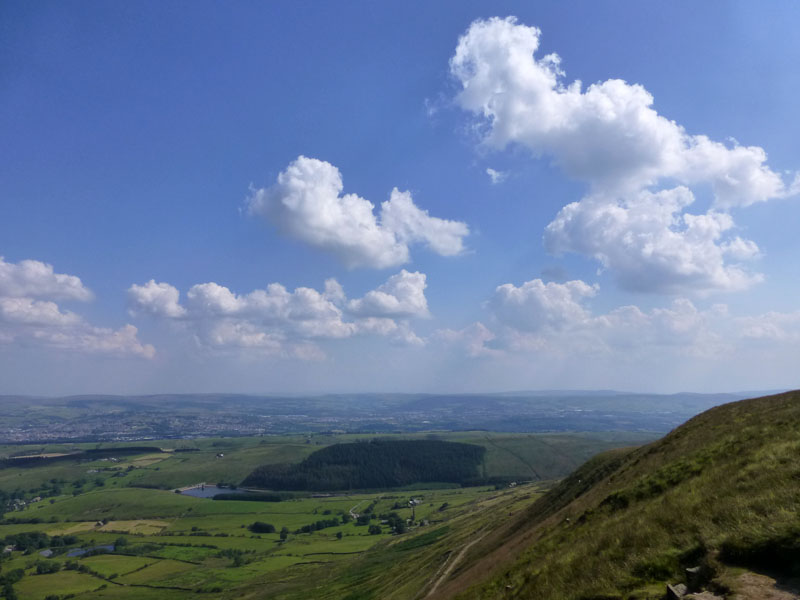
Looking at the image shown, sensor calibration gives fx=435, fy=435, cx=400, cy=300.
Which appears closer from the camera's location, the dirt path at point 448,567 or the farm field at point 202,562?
the dirt path at point 448,567

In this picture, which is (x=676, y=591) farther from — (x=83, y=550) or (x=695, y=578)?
(x=83, y=550)

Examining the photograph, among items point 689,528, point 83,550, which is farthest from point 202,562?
point 689,528

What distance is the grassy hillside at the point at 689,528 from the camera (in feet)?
57.5

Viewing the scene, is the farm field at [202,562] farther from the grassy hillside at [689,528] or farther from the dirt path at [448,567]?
the grassy hillside at [689,528]

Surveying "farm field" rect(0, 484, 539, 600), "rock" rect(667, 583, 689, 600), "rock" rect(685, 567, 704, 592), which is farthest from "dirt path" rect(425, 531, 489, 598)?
"farm field" rect(0, 484, 539, 600)

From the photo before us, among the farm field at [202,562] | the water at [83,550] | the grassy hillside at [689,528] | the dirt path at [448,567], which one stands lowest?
the water at [83,550]

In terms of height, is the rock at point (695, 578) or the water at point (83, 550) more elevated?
the rock at point (695, 578)

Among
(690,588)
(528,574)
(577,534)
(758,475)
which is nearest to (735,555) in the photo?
(690,588)

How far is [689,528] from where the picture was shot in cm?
2144

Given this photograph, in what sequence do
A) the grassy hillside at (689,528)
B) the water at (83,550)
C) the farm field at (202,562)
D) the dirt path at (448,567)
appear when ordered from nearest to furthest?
the grassy hillside at (689,528) < the dirt path at (448,567) < the farm field at (202,562) < the water at (83,550)

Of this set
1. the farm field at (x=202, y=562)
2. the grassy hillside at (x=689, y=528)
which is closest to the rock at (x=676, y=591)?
the grassy hillside at (x=689, y=528)

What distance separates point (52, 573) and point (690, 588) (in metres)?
223

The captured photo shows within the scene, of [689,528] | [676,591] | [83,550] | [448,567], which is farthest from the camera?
[83,550]

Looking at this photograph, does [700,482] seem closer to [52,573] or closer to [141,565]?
[141,565]
